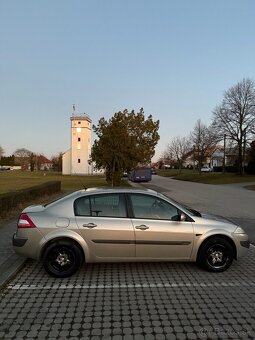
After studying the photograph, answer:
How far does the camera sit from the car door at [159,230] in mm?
5750

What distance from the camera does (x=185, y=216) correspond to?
597 cm

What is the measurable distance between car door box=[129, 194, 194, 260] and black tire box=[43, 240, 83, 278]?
1.02 metres

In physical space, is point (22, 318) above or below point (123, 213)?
below

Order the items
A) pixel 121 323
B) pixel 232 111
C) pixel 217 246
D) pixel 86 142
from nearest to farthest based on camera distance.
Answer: pixel 121 323, pixel 217 246, pixel 232 111, pixel 86 142

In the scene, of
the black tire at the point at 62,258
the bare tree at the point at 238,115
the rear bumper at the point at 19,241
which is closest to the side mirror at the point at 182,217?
the black tire at the point at 62,258

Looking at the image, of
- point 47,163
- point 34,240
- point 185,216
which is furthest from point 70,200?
A: point 47,163

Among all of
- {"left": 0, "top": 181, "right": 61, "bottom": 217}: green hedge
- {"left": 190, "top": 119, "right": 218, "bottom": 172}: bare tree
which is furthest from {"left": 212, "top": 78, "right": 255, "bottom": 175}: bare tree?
{"left": 0, "top": 181, "right": 61, "bottom": 217}: green hedge

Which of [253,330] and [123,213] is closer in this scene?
[253,330]

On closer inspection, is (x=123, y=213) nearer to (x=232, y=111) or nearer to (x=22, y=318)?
(x=22, y=318)

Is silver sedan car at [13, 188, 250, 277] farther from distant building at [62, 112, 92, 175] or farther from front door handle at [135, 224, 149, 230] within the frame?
distant building at [62, 112, 92, 175]

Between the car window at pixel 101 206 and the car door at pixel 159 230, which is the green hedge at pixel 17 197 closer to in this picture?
the car window at pixel 101 206

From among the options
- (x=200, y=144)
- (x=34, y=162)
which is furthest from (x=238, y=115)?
(x=34, y=162)

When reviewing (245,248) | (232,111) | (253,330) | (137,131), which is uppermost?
(232,111)

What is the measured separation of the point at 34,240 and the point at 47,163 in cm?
13942
